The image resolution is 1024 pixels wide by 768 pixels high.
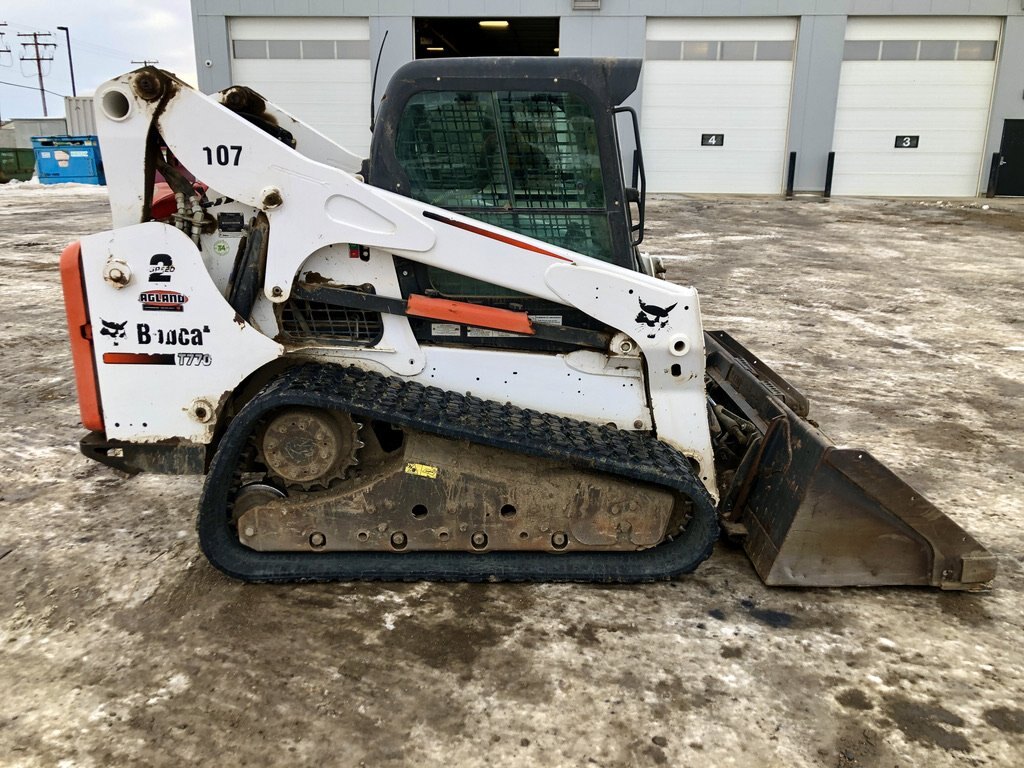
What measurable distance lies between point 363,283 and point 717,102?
19.5 metres

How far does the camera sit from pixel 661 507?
11.0 feet

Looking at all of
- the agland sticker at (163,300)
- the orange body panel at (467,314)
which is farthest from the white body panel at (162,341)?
the orange body panel at (467,314)

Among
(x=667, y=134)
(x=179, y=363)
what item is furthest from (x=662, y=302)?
(x=667, y=134)

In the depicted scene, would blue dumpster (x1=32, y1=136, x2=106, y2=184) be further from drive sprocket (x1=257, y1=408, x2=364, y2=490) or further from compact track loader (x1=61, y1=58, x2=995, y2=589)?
drive sprocket (x1=257, y1=408, x2=364, y2=490)

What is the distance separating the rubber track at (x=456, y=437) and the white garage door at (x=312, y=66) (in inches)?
750

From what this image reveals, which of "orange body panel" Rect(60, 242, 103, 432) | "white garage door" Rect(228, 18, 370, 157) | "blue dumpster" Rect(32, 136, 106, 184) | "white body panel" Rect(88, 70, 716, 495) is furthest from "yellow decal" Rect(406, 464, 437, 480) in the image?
"blue dumpster" Rect(32, 136, 106, 184)

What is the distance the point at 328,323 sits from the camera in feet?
11.6

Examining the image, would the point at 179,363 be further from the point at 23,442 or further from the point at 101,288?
the point at 23,442

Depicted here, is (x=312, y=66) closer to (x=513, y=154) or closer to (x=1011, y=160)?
(x=1011, y=160)

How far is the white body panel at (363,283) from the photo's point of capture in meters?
3.30

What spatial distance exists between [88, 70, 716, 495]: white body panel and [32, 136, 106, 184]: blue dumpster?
2491 cm

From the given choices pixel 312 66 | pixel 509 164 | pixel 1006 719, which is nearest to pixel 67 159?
pixel 312 66

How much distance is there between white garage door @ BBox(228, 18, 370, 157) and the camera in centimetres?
2094

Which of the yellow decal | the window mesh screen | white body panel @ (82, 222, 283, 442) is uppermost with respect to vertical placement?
the window mesh screen
